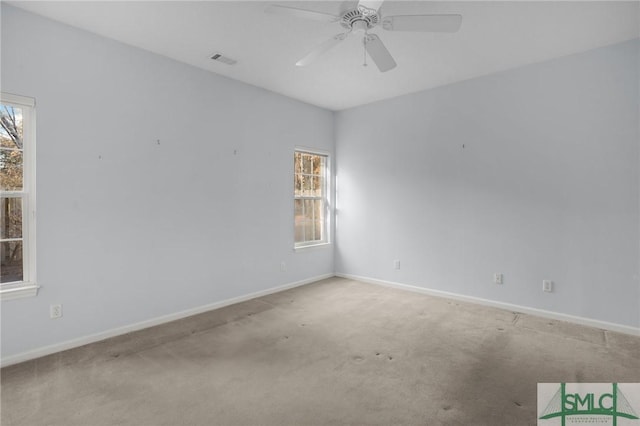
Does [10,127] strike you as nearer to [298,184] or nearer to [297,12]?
[297,12]

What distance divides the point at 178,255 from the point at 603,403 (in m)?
3.83

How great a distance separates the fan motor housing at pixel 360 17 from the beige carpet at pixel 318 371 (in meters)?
2.58

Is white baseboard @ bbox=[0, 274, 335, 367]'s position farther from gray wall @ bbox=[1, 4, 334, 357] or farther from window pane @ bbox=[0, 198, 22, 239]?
window pane @ bbox=[0, 198, 22, 239]

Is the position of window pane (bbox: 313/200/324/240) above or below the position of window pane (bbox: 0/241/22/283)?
above

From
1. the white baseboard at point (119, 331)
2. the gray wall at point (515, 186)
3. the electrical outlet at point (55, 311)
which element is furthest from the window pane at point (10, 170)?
the gray wall at point (515, 186)

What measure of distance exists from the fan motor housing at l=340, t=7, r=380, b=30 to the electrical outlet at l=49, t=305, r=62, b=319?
330 centimetres

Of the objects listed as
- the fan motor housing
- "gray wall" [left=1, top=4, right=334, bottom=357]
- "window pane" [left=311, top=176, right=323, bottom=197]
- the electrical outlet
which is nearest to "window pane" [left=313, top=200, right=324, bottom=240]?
"window pane" [left=311, top=176, right=323, bottom=197]

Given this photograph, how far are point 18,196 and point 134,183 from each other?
87 cm

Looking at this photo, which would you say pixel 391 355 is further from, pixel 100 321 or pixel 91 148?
pixel 91 148

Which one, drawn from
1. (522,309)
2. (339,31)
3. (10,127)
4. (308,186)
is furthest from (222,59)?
(522,309)

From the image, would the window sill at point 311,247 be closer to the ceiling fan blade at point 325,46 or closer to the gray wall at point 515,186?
the gray wall at point 515,186

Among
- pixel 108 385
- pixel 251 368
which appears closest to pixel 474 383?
pixel 251 368

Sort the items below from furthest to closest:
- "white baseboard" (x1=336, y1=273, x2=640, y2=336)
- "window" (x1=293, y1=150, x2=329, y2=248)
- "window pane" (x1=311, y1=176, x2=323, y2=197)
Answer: "window pane" (x1=311, y1=176, x2=323, y2=197) < "window" (x1=293, y1=150, x2=329, y2=248) < "white baseboard" (x1=336, y1=273, x2=640, y2=336)

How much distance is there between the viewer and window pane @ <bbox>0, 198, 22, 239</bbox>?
271 cm
